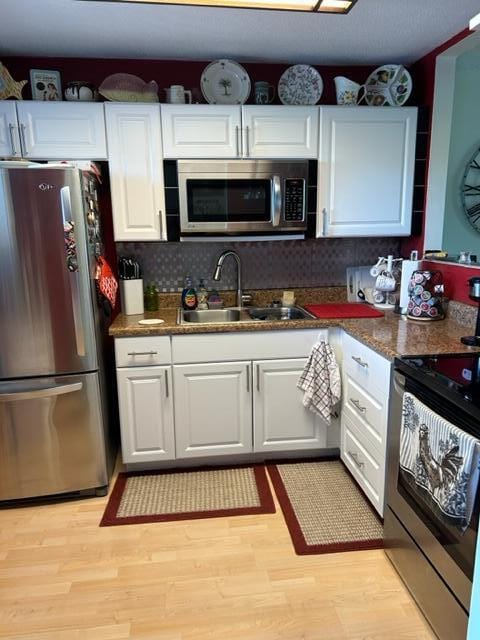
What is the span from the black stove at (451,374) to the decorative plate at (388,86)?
172 centimetres

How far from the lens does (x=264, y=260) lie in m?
2.92

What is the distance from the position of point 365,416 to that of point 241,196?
140cm

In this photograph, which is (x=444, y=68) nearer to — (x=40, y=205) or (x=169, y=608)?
(x=40, y=205)

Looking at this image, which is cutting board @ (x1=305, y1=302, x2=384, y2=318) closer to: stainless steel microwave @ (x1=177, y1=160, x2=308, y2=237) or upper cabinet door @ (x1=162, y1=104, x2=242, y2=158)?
stainless steel microwave @ (x1=177, y1=160, x2=308, y2=237)

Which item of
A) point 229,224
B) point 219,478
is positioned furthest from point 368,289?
point 219,478

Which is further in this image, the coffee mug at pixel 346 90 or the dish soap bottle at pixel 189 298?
the dish soap bottle at pixel 189 298

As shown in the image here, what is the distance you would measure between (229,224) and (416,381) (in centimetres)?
144

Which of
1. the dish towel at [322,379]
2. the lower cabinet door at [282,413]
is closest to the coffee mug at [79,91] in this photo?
the lower cabinet door at [282,413]

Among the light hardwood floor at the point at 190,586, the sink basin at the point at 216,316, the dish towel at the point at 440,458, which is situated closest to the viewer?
the dish towel at the point at 440,458

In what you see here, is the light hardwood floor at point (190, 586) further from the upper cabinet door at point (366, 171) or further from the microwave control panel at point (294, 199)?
the upper cabinet door at point (366, 171)

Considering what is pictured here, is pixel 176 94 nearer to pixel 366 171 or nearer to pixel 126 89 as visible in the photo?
pixel 126 89

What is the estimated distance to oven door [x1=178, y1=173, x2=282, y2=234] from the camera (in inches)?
96.7

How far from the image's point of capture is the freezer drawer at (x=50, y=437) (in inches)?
84.2

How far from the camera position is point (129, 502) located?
226 cm
